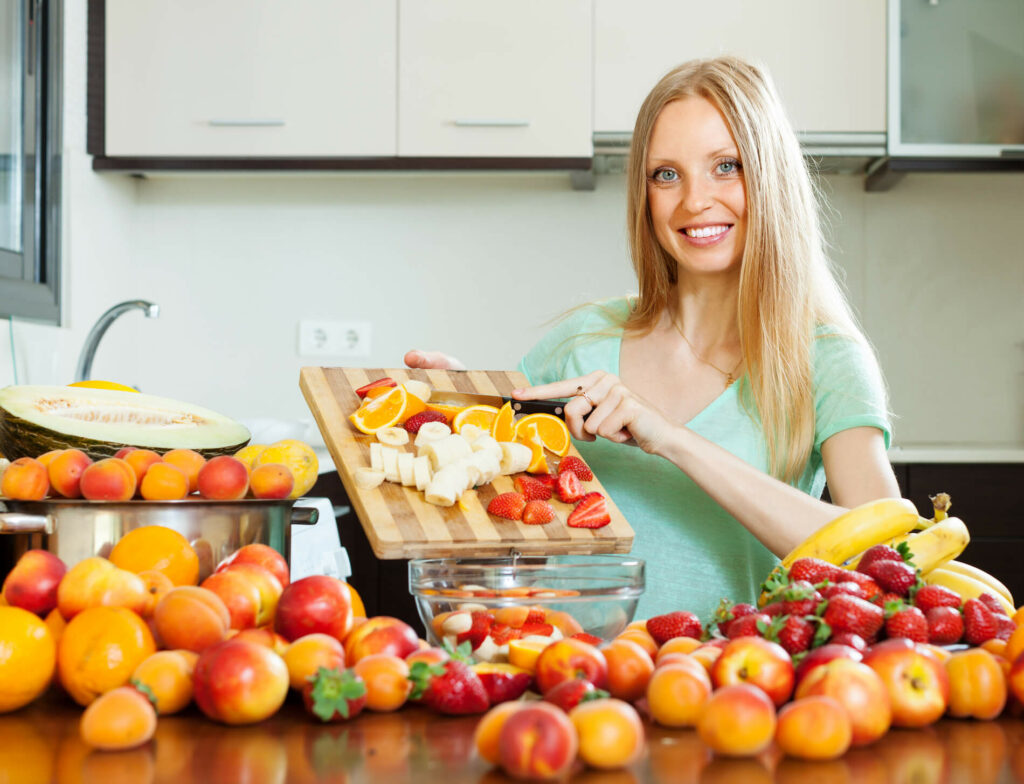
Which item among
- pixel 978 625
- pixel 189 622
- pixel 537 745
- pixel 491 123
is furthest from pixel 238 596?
pixel 491 123

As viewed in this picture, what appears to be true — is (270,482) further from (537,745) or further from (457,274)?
(457,274)

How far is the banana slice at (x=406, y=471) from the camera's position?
113 cm

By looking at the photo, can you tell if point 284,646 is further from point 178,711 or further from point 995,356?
point 995,356

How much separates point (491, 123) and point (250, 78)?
0.67 m

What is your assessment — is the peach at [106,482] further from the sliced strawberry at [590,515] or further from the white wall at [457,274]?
the white wall at [457,274]

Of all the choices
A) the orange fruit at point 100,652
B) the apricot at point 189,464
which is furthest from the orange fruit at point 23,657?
the apricot at point 189,464

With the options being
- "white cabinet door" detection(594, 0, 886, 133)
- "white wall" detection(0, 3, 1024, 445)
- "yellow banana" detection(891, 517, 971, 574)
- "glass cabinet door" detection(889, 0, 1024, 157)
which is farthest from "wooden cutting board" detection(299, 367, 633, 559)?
"glass cabinet door" detection(889, 0, 1024, 157)

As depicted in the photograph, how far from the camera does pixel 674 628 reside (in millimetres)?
726

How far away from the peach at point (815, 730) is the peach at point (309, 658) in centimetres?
25

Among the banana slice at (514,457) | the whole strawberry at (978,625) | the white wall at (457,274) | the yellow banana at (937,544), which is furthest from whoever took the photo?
the white wall at (457,274)

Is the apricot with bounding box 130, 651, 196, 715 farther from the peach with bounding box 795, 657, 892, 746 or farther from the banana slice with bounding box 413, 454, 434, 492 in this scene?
the banana slice with bounding box 413, 454, 434, 492

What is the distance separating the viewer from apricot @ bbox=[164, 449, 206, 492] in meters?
0.84

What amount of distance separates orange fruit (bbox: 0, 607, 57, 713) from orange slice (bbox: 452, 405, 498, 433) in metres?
0.68

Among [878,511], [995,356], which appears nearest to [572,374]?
[878,511]
